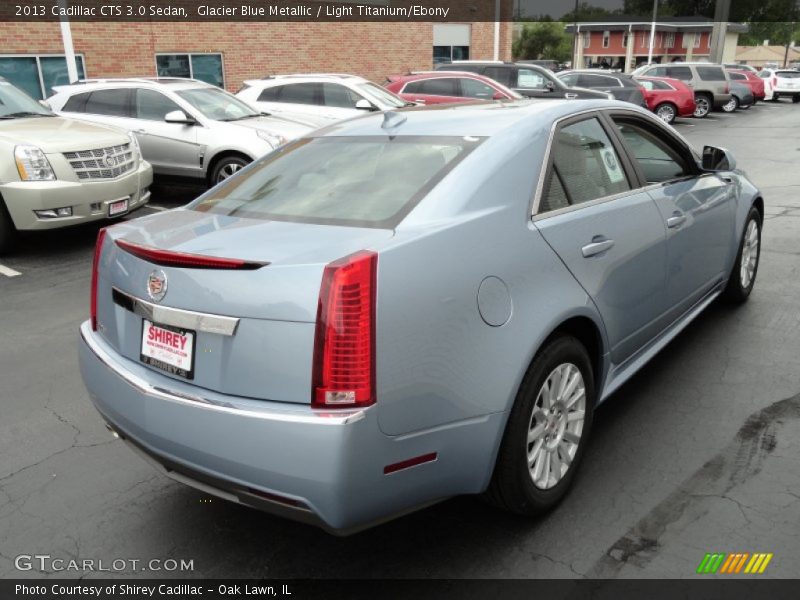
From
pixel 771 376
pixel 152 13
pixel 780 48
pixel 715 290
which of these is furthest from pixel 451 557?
pixel 780 48

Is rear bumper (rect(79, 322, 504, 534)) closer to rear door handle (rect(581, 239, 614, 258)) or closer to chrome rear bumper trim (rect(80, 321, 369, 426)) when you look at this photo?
chrome rear bumper trim (rect(80, 321, 369, 426))

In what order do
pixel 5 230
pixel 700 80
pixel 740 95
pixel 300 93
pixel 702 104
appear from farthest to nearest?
pixel 740 95 < pixel 702 104 < pixel 700 80 < pixel 300 93 < pixel 5 230

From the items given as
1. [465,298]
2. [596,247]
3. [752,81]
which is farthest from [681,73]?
[465,298]

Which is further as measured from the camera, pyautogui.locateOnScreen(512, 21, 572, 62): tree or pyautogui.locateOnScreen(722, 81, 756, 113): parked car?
pyautogui.locateOnScreen(512, 21, 572, 62): tree

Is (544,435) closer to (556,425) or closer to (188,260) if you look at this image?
(556,425)

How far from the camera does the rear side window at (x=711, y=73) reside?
26.0 meters

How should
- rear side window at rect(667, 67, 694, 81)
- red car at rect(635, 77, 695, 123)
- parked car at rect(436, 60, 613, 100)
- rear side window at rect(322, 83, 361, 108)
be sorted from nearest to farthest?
1. rear side window at rect(322, 83, 361, 108)
2. parked car at rect(436, 60, 613, 100)
3. red car at rect(635, 77, 695, 123)
4. rear side window at rect(667, 67, 694, 81)

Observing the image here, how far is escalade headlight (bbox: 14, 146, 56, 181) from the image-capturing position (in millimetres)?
6781

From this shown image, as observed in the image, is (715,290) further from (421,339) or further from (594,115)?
(421,339)

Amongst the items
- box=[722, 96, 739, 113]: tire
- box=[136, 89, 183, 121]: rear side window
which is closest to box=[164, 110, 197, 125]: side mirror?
box=[136, 89, 183, 121]: rear side window

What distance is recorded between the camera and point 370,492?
2.25m

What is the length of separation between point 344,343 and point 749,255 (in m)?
4.18

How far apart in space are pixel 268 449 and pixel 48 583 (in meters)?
1.14

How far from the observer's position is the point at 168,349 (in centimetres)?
249
